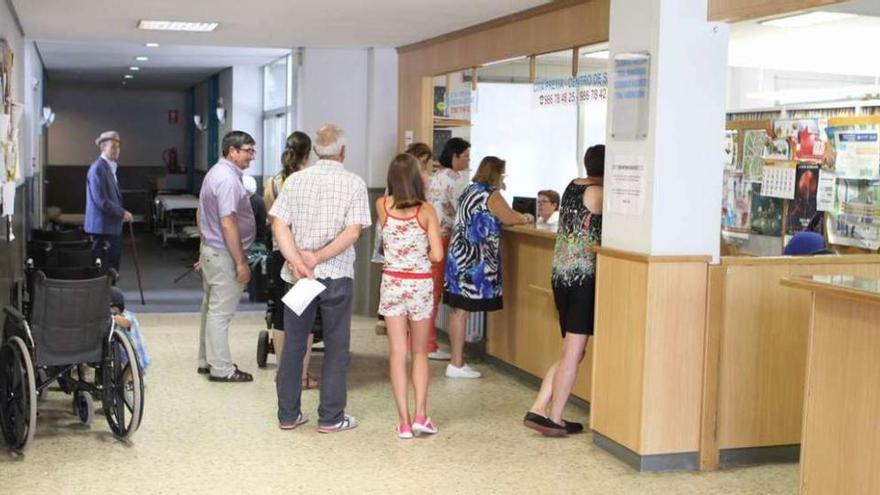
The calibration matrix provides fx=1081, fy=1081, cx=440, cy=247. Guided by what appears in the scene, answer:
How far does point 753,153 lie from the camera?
713 cm

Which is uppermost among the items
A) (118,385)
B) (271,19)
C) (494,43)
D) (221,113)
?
(271,19)

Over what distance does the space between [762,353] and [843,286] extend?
3.98 ft

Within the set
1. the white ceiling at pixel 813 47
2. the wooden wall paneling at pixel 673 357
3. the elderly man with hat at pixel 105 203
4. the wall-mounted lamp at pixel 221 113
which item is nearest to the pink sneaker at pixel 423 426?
the wooden wall paneling at pixel 673 357

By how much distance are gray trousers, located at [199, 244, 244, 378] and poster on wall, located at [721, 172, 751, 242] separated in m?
3.24

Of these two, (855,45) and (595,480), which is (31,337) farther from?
(855,45)

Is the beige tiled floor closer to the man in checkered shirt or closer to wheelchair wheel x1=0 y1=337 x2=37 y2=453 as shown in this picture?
wheelchair wheel x1=0 y1=337 x2=37 y2=453

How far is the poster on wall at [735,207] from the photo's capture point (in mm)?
7148

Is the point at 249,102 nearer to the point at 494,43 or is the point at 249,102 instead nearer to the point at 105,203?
the point at 105,203

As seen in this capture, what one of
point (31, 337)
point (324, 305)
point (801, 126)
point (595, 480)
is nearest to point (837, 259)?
point (595, 480)

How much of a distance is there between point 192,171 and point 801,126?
14.0 metres

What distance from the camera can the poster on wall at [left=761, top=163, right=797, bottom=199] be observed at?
673 centimetres

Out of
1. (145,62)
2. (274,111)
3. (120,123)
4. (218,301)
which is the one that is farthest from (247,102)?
(218,301)

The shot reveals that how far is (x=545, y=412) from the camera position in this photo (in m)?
5.40

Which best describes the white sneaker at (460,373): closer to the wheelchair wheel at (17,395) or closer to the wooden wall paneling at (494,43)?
the wooden wall paneling at (494,43)
